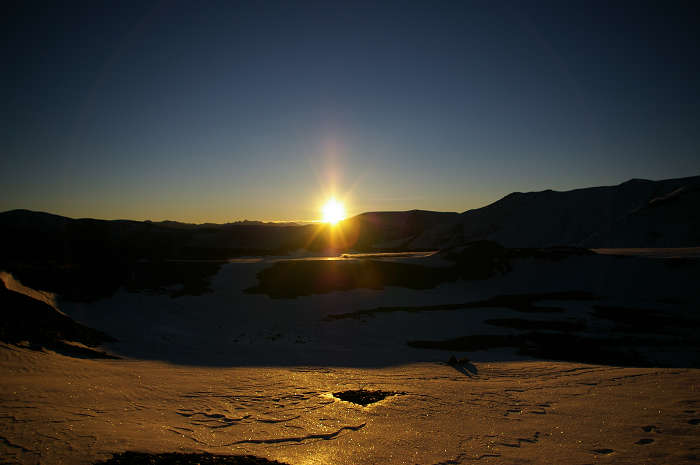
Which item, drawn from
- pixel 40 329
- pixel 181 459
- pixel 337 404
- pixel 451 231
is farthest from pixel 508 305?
pixel 451 231

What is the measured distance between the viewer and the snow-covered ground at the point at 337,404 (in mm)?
7270

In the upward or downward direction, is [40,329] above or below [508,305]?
above

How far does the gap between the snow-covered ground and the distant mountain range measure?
62.3 meters

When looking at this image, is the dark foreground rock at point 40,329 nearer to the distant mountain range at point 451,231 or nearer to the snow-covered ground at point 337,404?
the snow-covered ground at point 337,404

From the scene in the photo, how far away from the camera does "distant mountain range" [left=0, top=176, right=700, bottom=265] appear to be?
76.9m

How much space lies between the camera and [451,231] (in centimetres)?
11738

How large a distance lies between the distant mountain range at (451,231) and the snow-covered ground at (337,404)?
62.3 meters

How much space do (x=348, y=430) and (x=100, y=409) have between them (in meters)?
6.04

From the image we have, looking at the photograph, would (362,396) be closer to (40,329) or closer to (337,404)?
(337,404)

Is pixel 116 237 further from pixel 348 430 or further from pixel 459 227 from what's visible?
pixel 348 430

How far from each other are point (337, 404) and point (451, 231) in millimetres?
111434

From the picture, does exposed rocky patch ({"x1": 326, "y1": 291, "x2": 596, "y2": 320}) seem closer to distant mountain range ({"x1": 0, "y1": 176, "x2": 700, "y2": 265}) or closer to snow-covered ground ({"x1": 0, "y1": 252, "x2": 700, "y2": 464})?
snow-covered ground ({"x1": 0, "y1": 252, "x2": 700, "y2": 464})

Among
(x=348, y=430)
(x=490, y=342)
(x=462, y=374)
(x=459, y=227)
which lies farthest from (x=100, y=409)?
(x=459, y=227)

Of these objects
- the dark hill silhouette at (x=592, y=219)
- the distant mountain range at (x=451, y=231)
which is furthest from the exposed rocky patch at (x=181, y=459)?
the dark hill silhouette at (x=592, y=219)
